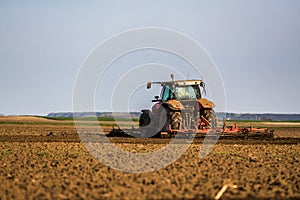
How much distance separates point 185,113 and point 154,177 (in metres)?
12.8

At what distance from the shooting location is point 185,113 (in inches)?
1003

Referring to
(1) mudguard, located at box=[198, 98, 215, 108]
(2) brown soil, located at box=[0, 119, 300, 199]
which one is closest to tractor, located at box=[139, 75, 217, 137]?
(1) mudguard, located at box=[198, 98, 215, 108]

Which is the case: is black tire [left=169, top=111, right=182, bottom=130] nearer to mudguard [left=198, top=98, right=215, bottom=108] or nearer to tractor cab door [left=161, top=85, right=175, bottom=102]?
mudguard [left=198, top=98, right=215, bottom=108]

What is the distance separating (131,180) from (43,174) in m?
2.21

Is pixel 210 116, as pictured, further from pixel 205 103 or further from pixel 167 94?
pixel 167 94

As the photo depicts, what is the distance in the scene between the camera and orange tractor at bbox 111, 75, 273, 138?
81.7 ft

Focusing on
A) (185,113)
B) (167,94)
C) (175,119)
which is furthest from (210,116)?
(167,94)

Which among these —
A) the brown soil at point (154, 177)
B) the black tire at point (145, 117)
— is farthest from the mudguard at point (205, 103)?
the brown soil at point (154, 177)

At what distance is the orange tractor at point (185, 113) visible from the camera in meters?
24.9

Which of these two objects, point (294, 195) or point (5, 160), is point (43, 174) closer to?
point (5, 160)

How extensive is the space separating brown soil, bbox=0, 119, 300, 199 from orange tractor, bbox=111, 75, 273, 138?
5.45 metres

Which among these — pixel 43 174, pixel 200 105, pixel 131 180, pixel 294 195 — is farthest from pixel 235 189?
pixel 200 105

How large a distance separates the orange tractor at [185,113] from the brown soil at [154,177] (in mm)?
5446

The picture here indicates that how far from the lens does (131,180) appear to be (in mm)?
12352
